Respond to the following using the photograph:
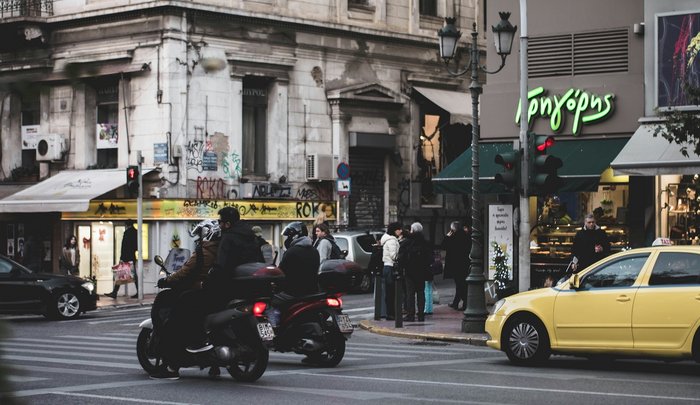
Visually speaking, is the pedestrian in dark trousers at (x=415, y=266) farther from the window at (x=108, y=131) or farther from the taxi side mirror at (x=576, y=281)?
the window at (x=108, y=131)

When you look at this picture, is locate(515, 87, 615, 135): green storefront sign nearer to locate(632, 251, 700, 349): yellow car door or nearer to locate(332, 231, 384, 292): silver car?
locate(332, 231, 384, 292): silver car

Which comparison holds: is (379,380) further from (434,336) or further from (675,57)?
(675,57)


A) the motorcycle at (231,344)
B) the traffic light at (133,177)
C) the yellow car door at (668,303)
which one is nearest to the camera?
the motorcycle at (231,344)

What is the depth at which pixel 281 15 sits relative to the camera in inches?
1391

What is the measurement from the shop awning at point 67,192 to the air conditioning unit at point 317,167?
5.63 metres

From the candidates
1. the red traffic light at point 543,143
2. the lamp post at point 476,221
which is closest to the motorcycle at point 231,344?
the red traffic light at point 543,143

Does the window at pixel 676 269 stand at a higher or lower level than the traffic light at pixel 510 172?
lower

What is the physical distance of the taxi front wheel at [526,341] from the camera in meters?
14.6

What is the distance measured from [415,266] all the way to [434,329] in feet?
6.16

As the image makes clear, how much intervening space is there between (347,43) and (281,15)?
3.05 metres

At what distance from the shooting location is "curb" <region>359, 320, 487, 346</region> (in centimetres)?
1852

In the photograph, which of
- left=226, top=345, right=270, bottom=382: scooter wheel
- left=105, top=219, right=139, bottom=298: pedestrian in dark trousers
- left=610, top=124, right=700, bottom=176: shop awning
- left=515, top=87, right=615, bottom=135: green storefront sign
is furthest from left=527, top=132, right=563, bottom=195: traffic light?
left=105, top=219, right=139, bottom=298: pedestrian in dark trousers

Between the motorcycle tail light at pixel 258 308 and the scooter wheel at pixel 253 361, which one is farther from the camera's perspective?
the motorcycle tail light at pixel 258 308

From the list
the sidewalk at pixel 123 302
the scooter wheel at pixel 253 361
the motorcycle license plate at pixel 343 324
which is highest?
the motorcycle license plate at pixel 343 324
